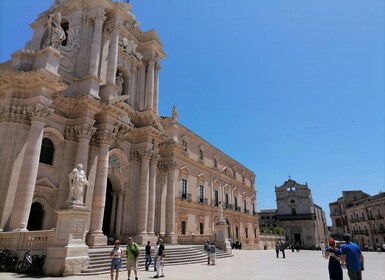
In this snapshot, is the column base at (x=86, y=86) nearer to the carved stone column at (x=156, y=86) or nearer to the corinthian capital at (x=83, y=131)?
the corinthian capital at (x=83, y=131)

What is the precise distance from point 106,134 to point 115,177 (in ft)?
12.6

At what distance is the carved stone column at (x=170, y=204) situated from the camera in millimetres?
23097

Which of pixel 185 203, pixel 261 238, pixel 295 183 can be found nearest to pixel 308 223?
pixel 295 183

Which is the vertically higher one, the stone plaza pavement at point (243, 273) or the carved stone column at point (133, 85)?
the carved stone column at point (133, 85)

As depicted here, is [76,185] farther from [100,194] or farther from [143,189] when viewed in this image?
[143,189]

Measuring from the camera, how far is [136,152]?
850 inches

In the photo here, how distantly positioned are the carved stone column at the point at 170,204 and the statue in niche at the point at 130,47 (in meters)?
9.37

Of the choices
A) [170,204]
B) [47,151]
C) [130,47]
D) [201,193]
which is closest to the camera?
[47,151]

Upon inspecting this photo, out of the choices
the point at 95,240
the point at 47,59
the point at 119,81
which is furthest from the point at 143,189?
the point at 47,59

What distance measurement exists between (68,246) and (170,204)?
1394 centimetres

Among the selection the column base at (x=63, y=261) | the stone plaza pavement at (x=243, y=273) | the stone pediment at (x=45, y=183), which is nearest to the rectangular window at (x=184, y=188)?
the stone plaza pavement at (x=243, y=273)

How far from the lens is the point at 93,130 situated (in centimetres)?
1720

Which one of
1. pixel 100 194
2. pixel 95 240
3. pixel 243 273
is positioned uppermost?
pixel 100 194

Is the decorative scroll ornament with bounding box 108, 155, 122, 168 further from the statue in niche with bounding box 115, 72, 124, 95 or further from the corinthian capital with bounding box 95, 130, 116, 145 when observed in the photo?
the statue in niche with bounding box 115, 72, 124, 95
